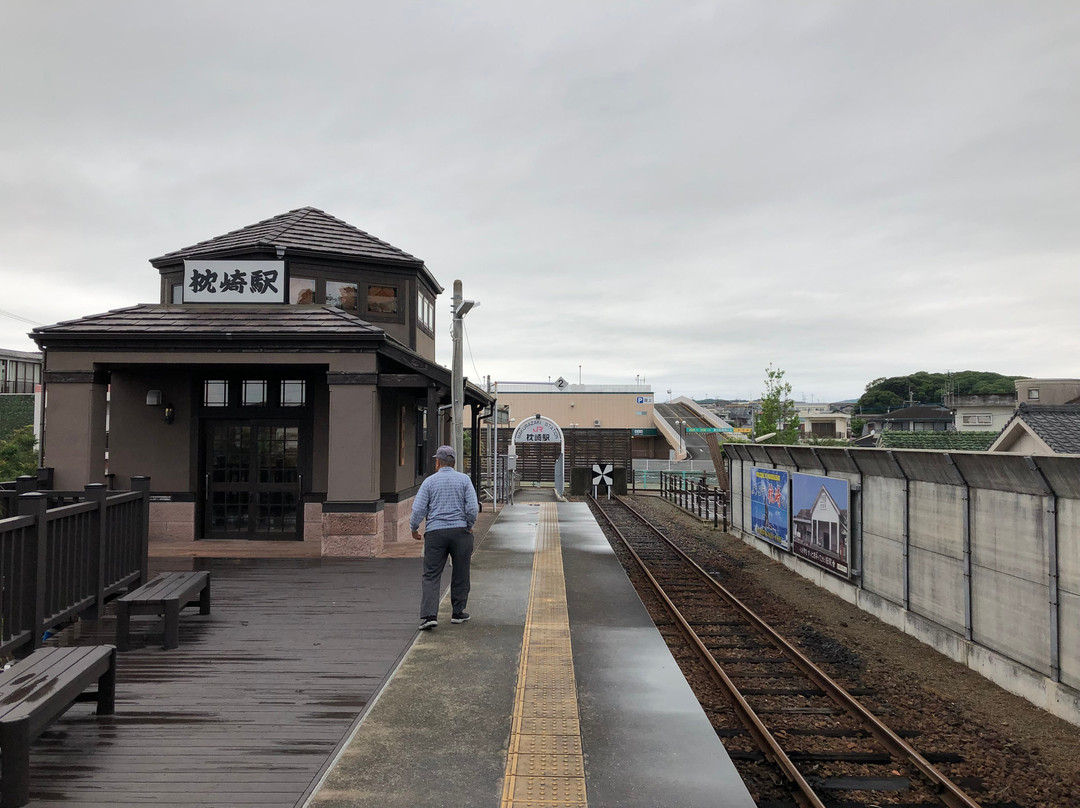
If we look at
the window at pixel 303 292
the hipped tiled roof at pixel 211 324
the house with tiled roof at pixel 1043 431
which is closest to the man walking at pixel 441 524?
the hipped tiled roof at pixel 211 324

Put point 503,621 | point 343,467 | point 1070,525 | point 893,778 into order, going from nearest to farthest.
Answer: point 893,778 < point 1070,525 < point 503,621 < point 343,467

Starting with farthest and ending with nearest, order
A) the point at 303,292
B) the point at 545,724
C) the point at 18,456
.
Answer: the point at 18,456, the point at 303,292, the point at 545,724

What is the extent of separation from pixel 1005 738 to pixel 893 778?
137 centimetres

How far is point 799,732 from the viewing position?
571 cm

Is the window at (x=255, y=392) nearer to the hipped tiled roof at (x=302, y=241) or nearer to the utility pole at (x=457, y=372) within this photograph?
the hipped tiled roof at (x=302, y=241)

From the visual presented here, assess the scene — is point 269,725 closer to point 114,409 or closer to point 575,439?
point 114,409

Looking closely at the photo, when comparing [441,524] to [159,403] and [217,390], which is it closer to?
[217,390]

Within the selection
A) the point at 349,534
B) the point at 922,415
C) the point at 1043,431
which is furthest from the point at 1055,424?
the point at 922,415

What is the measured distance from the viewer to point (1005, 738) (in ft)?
18.3

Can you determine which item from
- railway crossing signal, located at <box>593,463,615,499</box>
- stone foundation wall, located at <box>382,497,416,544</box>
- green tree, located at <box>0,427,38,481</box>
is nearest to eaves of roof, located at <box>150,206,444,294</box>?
stone foundation wall, located at <box>382,497,416,544</box>

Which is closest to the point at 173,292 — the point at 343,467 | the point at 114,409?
the point at 114,409

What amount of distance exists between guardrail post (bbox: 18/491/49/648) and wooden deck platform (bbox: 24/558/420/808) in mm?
771

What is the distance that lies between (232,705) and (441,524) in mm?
2566

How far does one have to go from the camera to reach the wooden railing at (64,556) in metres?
5.35
